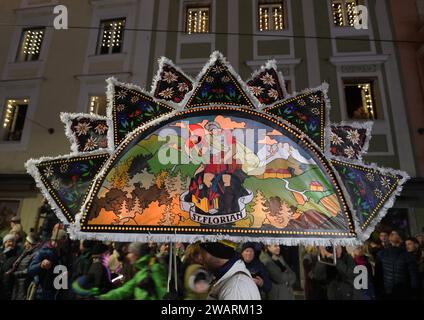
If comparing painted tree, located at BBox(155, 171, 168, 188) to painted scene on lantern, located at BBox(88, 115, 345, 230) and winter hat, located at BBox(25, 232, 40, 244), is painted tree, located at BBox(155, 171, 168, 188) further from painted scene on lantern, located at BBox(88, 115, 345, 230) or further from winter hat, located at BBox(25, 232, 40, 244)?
winter hat, located at BBox(25, 232, 40, 244)

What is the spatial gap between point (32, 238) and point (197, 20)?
244 inches

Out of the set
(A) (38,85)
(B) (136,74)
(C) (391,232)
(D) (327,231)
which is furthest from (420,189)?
(A) (38,85)

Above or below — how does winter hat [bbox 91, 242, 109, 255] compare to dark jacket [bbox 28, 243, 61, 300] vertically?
above

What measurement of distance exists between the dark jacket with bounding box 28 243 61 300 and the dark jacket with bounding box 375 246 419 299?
538cm

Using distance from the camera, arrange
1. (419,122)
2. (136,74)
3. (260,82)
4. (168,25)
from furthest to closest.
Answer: (168,25), (136,74), (419,122), (260,82)

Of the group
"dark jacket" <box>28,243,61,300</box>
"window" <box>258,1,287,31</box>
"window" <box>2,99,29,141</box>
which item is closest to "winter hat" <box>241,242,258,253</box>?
"dark jacket" <box>28,243,61,300</box>

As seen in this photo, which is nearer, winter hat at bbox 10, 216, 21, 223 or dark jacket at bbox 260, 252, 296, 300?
dark jacket at bbox 260, 252, 296, 300

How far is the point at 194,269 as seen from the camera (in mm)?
4465

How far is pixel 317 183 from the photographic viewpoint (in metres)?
2.78

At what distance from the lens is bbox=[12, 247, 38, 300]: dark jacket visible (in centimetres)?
539

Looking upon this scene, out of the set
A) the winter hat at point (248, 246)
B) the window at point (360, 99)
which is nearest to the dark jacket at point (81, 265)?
the winter hat at point (248, 246)

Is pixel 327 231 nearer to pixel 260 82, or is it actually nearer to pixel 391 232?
pixel 260 82

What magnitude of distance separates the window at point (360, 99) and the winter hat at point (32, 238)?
690 cm
